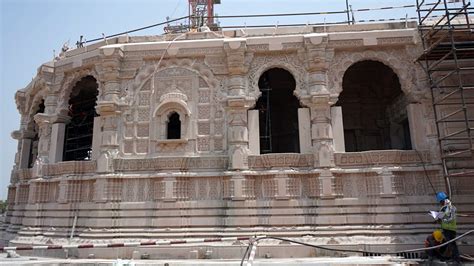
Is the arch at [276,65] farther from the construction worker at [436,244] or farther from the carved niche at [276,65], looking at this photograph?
the construction worker at [436,244]

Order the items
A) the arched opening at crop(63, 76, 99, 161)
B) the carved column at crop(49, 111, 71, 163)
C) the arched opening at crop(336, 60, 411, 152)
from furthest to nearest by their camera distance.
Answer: the arched opening at crop(63, 76, 99, 161) < the arched opening at crop(336, 60, 411, 152) < the carved column at crop(49, 111, 71, 163)

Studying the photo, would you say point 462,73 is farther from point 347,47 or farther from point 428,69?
point 347,47

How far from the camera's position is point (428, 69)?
12.3m

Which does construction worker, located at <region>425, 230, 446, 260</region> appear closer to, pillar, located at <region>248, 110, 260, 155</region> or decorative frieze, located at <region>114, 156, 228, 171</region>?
pillar, located at <region>248, 110, 260, 155</region>

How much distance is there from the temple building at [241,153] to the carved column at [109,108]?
44 millimetres

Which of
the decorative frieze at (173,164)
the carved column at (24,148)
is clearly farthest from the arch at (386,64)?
the carved column at (24,148)

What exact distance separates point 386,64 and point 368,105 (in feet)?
14.7

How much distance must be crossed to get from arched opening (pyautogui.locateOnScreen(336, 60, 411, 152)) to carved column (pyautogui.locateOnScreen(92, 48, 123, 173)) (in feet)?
36.3

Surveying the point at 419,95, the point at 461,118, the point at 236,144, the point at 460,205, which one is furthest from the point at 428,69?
the point at 236,144

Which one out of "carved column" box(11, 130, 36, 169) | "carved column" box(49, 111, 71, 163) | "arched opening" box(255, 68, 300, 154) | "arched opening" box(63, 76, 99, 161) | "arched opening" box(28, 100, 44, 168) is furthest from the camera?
"arched opening" box(28, 100, 44, 168)

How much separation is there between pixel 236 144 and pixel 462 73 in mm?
8997

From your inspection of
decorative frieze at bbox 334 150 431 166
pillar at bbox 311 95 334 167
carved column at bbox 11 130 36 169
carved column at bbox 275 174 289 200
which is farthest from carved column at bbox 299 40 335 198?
carved column at bbox 11 130 36 169

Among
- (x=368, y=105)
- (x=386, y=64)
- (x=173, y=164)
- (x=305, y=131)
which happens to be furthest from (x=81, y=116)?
(x=368, y=105)

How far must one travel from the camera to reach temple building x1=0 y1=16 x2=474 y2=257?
12031 millimetres
